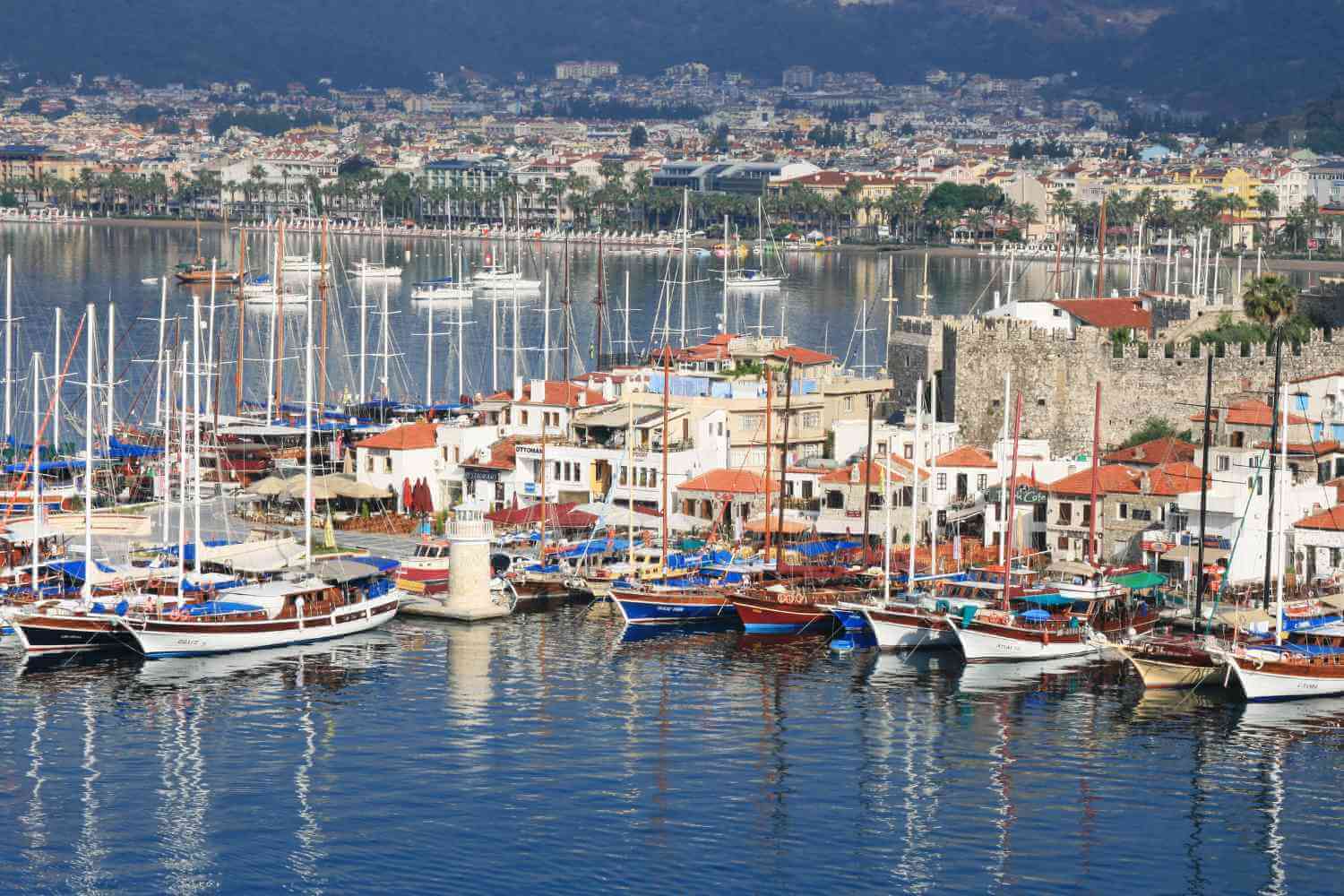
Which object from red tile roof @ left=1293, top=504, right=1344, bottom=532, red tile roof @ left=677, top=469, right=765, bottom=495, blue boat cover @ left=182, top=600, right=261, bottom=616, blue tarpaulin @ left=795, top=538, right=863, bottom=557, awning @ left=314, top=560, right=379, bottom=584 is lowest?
blue boat cover @ left=182, top=600, right=261, bottom=616

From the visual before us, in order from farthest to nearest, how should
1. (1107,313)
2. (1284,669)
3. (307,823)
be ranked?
1. (1107,313)
2. (1284,669)
3. (307,823)

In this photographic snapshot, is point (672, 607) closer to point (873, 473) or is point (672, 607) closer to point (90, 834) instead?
point (873, 473)

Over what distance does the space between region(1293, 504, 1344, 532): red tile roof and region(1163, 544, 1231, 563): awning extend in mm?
1320

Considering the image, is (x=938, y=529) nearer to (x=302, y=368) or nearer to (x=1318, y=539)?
(x=1318, y=539)

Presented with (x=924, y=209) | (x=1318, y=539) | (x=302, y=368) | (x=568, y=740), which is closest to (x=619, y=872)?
(x=568, y=740)

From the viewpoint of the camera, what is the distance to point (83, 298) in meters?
117

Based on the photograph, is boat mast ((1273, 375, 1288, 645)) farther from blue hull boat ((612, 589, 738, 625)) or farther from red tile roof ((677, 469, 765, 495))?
red tile roof ((677, 469, 765, 495))

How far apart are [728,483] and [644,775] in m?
15.4

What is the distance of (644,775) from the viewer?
33.6 metres

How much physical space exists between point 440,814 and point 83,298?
294 ft

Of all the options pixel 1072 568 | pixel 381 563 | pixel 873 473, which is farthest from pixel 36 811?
pixel 873 473

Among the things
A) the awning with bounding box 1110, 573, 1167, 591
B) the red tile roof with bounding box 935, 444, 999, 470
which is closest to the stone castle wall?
the red tile roof with bounding box 935, 444, 999, 470

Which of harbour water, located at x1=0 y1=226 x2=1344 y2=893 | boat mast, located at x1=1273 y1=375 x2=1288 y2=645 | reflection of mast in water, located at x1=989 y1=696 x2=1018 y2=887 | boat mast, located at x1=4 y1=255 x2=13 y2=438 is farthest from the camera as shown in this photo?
boat mast, located at x1=4 y1=255 x2=13 y2=438

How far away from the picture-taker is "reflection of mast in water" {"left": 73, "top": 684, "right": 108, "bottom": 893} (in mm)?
29391
